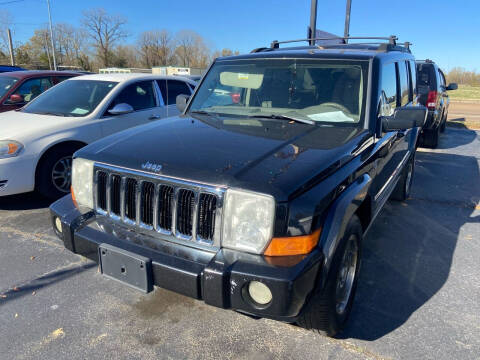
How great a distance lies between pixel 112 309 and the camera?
2740 millimetres

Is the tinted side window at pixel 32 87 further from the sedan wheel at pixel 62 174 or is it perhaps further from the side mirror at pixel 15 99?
the sedan wheel at pixel 62 174

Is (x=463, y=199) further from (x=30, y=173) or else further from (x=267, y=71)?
(x=30, y=173)

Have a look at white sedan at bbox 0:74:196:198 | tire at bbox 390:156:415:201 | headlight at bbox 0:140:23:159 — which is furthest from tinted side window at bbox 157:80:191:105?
tire at bbox 390:156:415:201

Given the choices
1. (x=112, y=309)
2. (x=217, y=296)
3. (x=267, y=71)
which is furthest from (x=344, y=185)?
(x=112, y=309)

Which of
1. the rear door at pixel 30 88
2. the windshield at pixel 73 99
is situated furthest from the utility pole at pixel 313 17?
the rear door at pixel 30 88

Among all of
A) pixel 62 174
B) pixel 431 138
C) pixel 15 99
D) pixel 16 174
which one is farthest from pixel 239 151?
pixel 431 138

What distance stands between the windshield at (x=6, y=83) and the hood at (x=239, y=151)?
521 centimetres

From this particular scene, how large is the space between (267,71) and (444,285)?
2.39 meters

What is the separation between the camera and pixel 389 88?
346cm

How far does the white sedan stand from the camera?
4.29 m

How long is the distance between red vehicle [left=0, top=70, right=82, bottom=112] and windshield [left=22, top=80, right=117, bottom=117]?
4.26 feet

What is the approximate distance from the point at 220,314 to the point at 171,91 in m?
4.54

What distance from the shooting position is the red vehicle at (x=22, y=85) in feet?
21.4

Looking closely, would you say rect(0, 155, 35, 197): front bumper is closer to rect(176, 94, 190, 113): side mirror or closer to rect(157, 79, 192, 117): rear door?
rect(176, 94, 190, 113): side mirror
